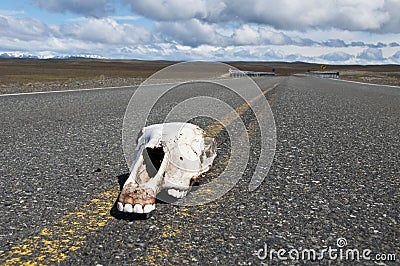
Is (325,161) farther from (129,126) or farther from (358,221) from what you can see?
(129,126)

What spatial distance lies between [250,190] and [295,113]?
15.8 feet

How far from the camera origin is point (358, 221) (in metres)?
2.36

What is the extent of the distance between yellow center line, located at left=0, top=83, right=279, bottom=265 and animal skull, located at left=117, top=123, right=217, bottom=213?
0.17 m

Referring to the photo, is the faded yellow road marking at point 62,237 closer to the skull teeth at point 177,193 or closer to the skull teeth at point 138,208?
the skull teeth at point 138,208

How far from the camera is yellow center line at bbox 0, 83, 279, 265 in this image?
1827 millimetres

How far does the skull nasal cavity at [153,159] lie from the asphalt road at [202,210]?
0.22 meters

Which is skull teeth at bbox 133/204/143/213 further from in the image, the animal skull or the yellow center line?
the yellow center line

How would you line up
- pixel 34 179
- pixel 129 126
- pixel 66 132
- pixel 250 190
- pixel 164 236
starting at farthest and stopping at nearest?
1. pixel 129 126
2. pixel 66 132
3. pixel 34 179
4. pixel 250 190
5. pixel 164 236

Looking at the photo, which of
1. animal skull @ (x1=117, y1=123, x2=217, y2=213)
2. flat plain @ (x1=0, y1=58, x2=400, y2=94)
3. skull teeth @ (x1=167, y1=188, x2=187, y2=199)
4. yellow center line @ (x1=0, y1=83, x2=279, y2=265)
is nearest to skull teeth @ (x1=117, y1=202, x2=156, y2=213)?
animal skull @ (x1=117, y1=123, x2=217, y2=213)

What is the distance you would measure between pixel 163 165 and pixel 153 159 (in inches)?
8.8

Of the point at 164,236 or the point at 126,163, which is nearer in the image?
the point at 164,236

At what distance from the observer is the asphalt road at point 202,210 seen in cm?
192

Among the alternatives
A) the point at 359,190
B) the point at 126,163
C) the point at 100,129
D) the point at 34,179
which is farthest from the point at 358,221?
the point at 100,129

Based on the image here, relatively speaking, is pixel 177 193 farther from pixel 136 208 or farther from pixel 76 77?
pixel 76 77
